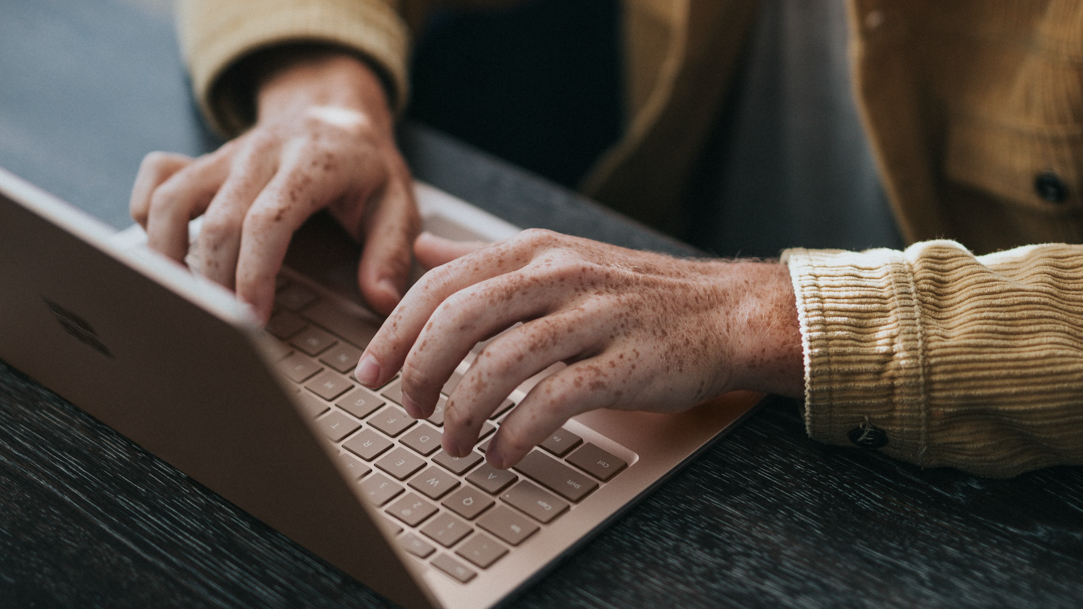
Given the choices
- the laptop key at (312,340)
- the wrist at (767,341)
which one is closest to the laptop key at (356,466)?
the laptop key at (312,340)

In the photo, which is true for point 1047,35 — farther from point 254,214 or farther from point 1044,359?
point 254,214

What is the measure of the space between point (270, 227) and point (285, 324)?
0.07 m

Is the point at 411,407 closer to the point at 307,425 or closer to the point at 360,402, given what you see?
the point at 360,402

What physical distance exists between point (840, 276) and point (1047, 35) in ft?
1.42

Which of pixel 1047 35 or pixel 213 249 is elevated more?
pixel 1047 35

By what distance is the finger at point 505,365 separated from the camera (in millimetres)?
456

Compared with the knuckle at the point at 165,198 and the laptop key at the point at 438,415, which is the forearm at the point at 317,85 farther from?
the laptop key at the point at 438,415

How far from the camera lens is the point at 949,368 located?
0.50 metres

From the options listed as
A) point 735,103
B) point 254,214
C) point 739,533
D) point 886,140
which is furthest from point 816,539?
point 735,103

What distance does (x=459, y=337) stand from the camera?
468mm

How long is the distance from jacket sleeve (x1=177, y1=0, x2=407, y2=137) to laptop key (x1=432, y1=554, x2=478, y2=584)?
565mm

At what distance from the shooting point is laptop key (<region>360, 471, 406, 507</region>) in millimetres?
462

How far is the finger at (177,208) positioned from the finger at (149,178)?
0.04ft

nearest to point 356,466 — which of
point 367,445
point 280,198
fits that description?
point 367,445
